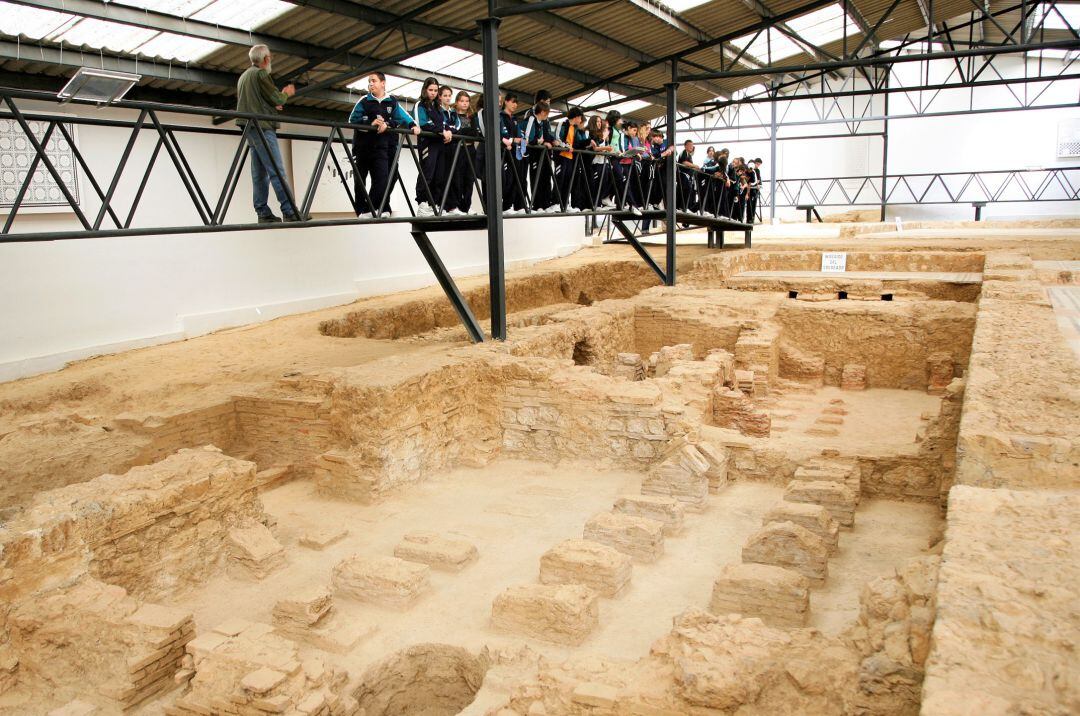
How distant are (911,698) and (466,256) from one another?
14.3m

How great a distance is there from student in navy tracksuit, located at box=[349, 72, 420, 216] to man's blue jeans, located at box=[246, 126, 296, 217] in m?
0.74

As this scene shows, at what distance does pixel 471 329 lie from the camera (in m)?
9.63

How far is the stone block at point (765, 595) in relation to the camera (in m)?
4.89

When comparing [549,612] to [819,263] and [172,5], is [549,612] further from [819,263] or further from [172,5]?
[819,263]

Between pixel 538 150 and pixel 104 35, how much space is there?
16.5 feet

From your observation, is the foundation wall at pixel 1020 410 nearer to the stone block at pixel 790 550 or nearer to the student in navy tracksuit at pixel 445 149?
the stone block at pixel 790 550

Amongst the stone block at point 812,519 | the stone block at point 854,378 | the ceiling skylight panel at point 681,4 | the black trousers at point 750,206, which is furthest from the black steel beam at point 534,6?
the black trousers at point 750,206

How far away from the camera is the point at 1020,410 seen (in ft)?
15.8

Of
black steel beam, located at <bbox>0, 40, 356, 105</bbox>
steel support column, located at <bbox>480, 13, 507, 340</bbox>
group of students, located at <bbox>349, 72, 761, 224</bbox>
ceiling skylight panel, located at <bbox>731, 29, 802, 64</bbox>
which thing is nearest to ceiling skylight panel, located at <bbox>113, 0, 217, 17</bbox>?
black steel beam, located at <bbox>0, 40, 356, 105</bbox>

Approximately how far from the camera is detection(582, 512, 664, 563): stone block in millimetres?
5973

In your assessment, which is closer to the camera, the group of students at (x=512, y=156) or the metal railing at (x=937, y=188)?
the group of students at (x=512, y=156)

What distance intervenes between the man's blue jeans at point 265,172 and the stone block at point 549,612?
3902 millimetres

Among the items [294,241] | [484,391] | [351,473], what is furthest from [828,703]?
[294,241]

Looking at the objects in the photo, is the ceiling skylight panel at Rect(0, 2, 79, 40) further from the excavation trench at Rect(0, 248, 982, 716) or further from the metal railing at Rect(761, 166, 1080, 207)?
the metal railing at Rect(761, 166, 1080, 207)
